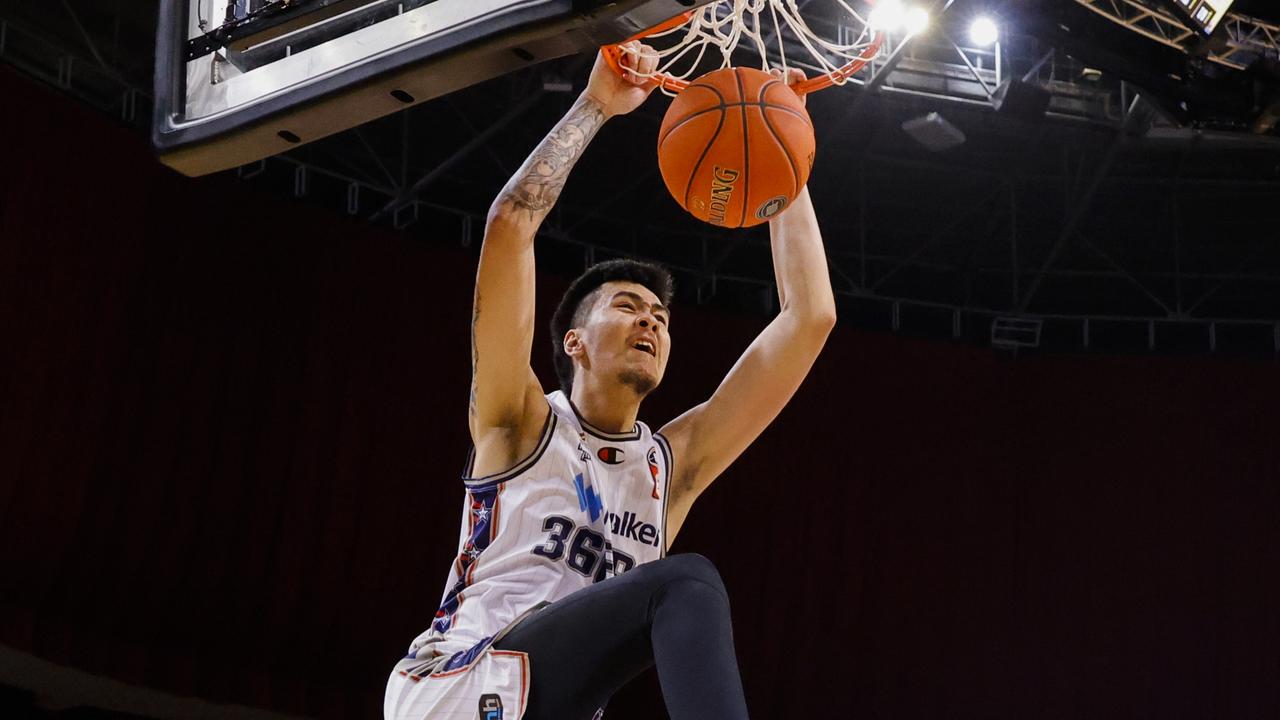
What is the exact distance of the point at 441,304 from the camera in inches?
376

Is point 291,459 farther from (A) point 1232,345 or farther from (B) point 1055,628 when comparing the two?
(A) point 1232,345

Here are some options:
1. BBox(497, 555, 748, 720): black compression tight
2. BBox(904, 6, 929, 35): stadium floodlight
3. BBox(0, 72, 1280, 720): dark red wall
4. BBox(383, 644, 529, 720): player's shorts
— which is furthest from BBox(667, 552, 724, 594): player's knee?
BBox(904, 6, 929, 35): stadium floodlight

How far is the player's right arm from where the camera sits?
3055 millimetres

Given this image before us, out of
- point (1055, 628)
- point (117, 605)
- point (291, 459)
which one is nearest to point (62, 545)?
point (117, 605)

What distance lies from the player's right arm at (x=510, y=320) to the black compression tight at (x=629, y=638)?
49 cm

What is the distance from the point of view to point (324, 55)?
2738mm

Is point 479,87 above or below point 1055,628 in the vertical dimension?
above

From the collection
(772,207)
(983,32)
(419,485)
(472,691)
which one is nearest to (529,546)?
(472,691)

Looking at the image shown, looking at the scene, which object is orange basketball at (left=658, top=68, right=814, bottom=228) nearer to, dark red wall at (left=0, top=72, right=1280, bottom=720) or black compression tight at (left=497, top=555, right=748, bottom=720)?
black compression tight at (left=497, top=555, right=748, bottom=720)

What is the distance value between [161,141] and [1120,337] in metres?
11.0

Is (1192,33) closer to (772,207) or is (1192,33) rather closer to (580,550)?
(772,207)

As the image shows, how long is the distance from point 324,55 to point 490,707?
128 centimetres

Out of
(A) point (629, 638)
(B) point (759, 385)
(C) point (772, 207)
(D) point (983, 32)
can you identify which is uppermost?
(D) point (983, 32)

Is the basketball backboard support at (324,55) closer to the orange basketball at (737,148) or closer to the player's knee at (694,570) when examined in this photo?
the player's knee at (694,570)
